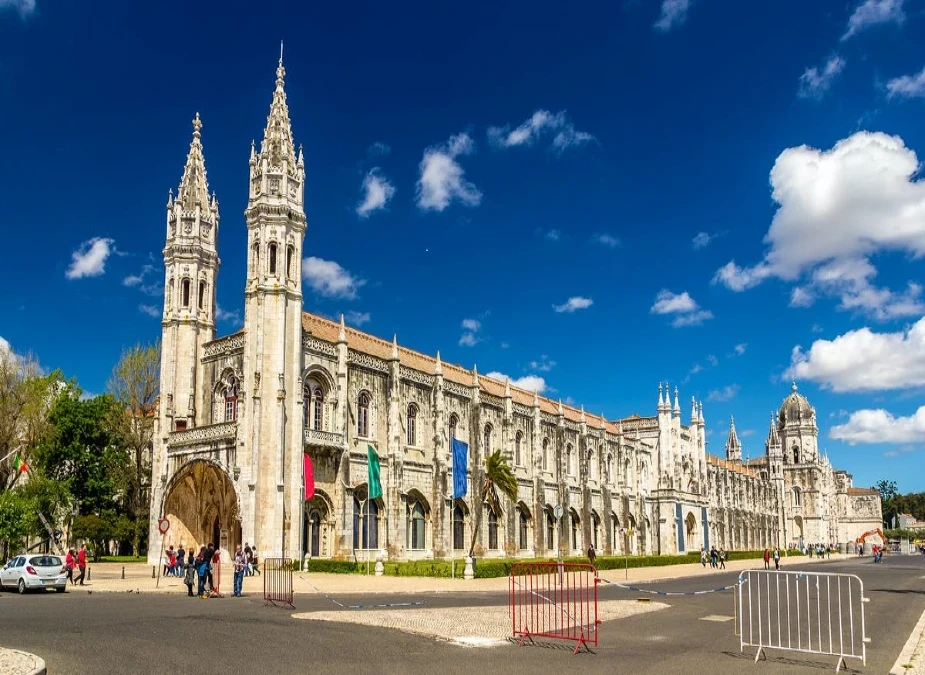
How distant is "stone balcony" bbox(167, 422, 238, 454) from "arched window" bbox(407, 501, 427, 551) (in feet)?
36.4

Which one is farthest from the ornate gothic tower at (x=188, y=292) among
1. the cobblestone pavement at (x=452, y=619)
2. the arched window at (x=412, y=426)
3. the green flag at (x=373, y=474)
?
the cobblestone pavement at (x=452, y=619)

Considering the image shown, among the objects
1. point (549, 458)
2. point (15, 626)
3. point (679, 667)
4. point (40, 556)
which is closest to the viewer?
point (679, 667)

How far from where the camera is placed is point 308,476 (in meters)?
36.4

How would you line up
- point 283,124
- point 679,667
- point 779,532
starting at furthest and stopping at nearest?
point 779,532 → point 283,124 → point 679,667

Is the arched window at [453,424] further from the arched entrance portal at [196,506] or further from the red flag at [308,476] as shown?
the arched entrance portal at [196,506]

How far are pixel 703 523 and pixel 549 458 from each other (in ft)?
87.3

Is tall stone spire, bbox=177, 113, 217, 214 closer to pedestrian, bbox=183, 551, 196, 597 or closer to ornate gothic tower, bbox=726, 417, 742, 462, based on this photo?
→ pedestrian, bbox=183, 551, 196, 597

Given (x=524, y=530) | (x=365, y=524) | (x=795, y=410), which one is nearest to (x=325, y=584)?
(x=365, y=524)

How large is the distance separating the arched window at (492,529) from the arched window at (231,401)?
17.5 meters

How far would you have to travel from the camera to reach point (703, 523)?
77.6m

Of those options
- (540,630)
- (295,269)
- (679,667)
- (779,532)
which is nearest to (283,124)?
(295,269)

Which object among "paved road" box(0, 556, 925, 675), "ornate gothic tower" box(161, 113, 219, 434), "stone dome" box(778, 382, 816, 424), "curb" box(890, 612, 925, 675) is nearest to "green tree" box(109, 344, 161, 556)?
"ornate gothic tower" box(161, 113, 219, 434)

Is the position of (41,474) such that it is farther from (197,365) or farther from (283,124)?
(283,124)

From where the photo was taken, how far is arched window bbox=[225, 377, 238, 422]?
132 feet
